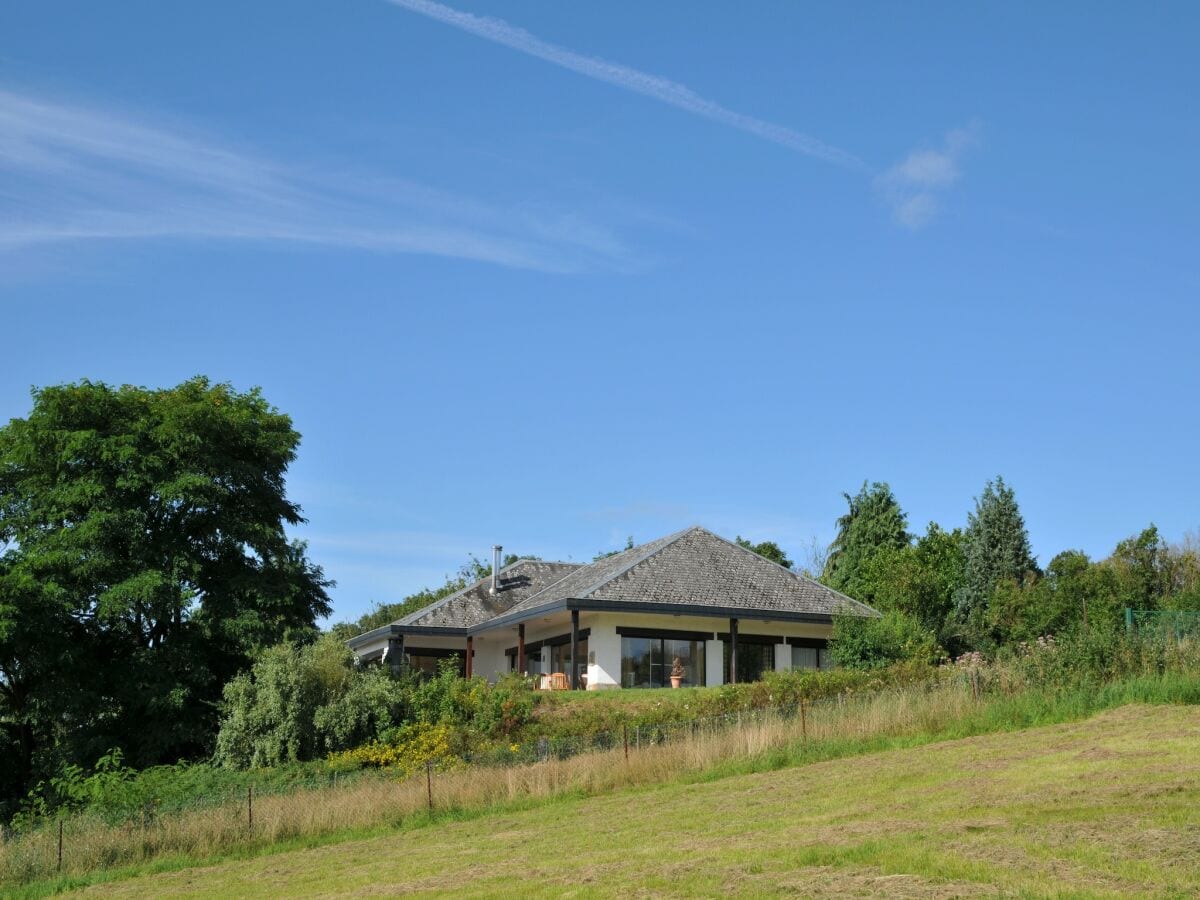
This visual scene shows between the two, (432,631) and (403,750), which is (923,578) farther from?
(403,750)

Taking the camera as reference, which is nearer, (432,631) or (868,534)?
(432,631)

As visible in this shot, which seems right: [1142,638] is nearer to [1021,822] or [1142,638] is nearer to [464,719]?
[1021,822]

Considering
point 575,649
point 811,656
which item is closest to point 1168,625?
point 575,649

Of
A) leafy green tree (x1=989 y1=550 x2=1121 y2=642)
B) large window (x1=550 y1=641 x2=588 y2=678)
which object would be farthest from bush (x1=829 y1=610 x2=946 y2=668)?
large window (x1=550 y1=641 x2=588 y2=678)

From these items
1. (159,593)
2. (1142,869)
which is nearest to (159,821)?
(159,593)

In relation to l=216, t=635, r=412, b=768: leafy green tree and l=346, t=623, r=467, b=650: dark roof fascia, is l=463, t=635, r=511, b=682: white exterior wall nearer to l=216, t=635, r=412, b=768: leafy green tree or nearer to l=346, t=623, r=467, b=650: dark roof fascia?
l=346, t=623, r=467, b=650: dark roof fascia

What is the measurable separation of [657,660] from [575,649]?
10.7 feet

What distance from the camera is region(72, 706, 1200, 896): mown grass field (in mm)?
11852

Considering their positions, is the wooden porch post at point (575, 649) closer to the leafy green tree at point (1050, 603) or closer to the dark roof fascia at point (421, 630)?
the dark roof fascia at point (421, 630)

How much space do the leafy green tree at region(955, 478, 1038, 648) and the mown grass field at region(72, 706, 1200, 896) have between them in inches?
1251

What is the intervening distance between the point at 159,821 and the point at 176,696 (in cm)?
1388

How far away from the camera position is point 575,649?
37.4m

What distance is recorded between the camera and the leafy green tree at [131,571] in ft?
118

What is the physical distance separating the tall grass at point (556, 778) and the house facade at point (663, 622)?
42.0 feet
